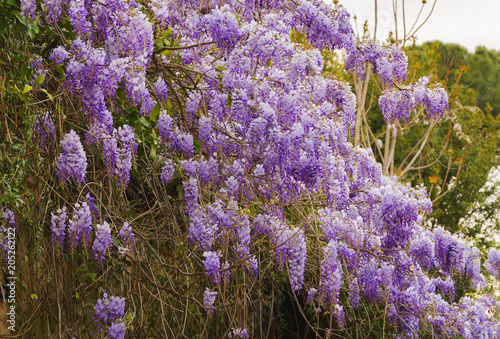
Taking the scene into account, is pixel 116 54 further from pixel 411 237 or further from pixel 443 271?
pixel 443 271

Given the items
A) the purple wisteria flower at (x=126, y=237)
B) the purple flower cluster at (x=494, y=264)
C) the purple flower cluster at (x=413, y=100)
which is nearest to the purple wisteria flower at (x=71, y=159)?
the purple wisteria flower at (x=126, y=237)

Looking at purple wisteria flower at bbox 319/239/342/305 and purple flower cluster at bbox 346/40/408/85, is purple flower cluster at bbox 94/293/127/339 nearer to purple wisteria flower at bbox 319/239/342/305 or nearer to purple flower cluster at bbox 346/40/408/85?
purple wisteria flower at bbox 319/239/342/305

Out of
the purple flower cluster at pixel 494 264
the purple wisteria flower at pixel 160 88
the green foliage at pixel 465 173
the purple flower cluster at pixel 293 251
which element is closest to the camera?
the purple wisteria flower at pixel 160 88

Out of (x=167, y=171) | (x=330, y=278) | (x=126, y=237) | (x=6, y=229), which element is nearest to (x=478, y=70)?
(x=330, y=278)

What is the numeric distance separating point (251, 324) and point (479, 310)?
1.85 meters

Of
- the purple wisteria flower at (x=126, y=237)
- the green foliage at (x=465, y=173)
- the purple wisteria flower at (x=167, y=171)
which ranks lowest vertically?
the green foliage at (x=465, y=173)

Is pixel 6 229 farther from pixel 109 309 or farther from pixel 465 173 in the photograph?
pixel 465 173

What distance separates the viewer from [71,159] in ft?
7.39

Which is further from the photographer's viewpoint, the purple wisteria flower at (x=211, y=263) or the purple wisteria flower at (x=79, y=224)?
the purple wisteria flower at (x=211, y=263)

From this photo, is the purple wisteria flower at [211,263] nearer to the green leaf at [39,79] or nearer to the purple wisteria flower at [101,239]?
the purple wisteria flower at [101,239]

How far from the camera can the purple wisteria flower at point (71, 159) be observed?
88.7 inches

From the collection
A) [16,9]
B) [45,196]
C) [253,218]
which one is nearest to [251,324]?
[253,218]

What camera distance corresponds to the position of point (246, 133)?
281 cm

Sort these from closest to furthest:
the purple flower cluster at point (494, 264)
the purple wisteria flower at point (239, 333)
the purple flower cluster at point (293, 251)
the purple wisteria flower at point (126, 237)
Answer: the purple wisteria flower at point (126, 237) → the purple flower cluster at point (293, 251) → the purple wisteria flower at point (239, 333) → the purple flower cluster at point (494, 264)
